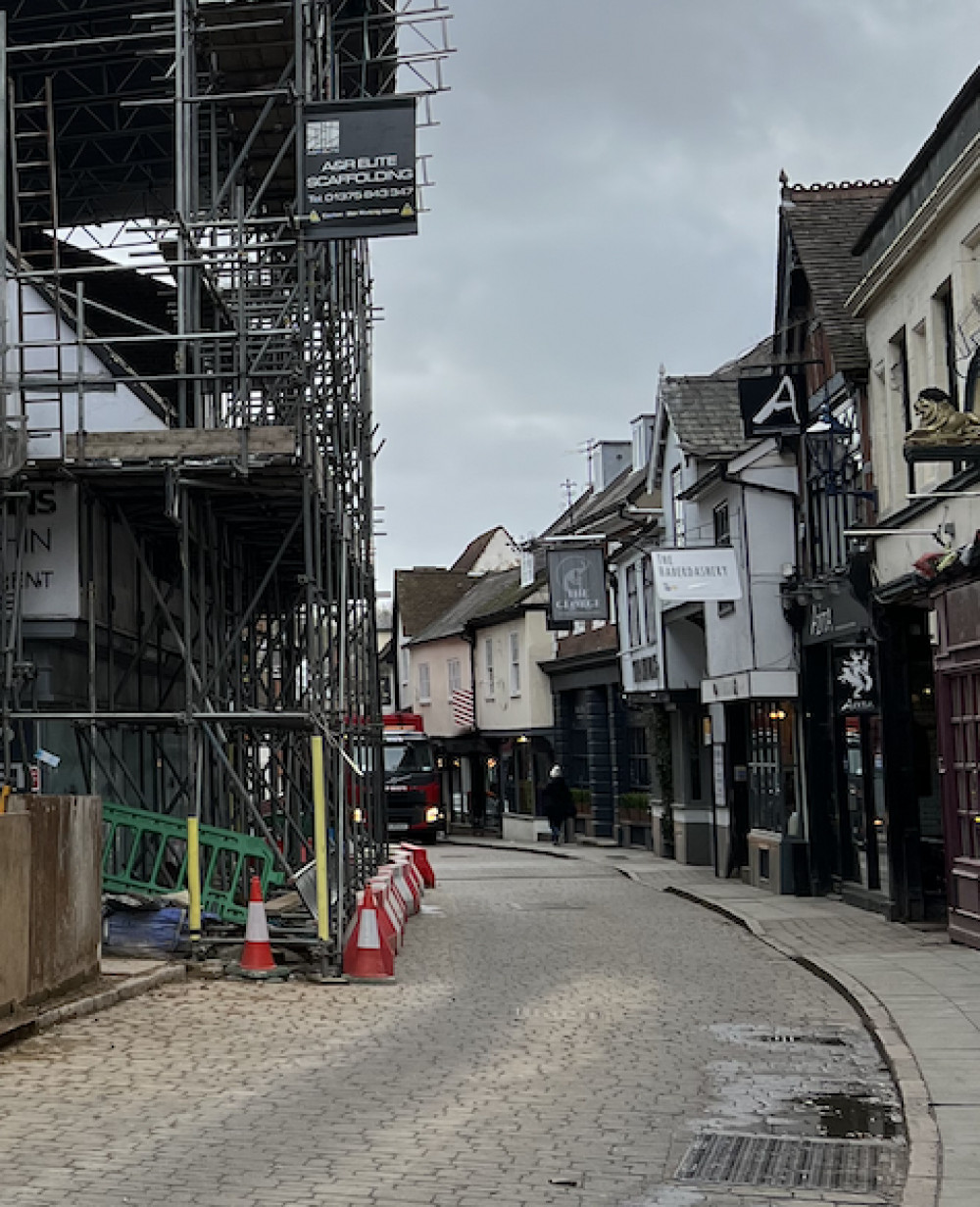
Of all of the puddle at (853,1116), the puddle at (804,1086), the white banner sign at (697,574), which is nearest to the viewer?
the puddle at (853,1116)

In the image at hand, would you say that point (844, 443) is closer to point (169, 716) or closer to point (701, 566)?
point (701, 566)

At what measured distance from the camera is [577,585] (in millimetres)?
30188

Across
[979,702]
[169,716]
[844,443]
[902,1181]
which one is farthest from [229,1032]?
[844,443]

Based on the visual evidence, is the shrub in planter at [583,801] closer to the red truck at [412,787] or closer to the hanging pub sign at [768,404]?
the red truck at [412,787]

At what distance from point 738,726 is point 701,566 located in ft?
16.4

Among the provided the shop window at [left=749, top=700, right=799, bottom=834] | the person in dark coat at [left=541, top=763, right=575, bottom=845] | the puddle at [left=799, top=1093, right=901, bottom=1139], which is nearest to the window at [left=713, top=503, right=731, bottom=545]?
the shop window at [left=749, top=700, right=799, bottom=834]

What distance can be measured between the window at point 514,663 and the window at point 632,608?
45.4 feet

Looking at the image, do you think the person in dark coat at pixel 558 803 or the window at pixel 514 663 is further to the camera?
the window at pixel 514 663

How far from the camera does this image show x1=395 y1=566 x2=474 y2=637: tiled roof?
201 feet

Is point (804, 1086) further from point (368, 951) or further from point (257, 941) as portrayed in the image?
point (257, 941)

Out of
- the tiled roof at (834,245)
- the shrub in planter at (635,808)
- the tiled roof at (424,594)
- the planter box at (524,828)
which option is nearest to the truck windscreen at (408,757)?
the planter box at (524,828)

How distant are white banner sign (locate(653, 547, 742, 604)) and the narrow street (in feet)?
22.2

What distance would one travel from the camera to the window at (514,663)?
4578 cm

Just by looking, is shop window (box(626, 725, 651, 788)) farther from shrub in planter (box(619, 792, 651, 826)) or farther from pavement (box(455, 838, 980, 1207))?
pavement (box(455, 838, 980, 1207))
